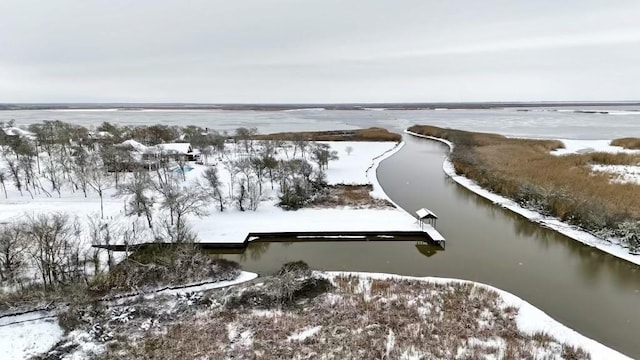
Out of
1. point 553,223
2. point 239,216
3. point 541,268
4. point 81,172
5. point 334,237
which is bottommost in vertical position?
point 541,268

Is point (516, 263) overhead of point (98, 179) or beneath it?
beneath

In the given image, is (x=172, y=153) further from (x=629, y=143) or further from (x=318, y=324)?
(x=629, y=143)

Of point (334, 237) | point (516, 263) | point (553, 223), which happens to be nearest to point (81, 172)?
point (334, 237)

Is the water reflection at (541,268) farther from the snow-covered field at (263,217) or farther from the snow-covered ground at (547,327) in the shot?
the snow-covered field at (263,217)

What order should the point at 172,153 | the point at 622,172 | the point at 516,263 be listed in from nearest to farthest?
the point at 516,263, the point at 622,172, the point at 172,153

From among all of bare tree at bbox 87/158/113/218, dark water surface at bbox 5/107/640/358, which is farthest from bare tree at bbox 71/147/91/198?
dark water surface at bbox 5/107/640/358

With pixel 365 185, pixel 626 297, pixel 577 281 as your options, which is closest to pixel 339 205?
pixel 365 185

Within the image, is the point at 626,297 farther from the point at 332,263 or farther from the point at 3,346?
the point at 3,346
